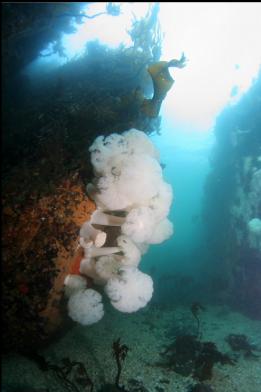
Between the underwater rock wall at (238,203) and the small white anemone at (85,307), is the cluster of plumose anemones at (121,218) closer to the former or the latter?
the small white anemone at (85,307)

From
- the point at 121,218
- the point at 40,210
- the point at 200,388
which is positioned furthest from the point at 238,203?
A: the point at 40,210

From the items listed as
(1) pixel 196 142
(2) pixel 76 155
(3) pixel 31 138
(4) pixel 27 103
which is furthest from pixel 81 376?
(1) pixel 196 142

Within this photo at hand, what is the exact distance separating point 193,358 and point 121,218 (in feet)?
15.3

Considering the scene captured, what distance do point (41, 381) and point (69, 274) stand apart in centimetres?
173

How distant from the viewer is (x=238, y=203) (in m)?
15.7

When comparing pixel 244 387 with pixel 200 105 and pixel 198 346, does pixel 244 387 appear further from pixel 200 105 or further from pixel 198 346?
pixel 200 105

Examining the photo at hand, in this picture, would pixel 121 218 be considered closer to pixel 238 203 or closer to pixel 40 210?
pixel 40 210

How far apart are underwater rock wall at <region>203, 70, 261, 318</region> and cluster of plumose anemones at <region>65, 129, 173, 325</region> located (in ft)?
32.7

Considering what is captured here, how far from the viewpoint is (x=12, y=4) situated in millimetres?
5949

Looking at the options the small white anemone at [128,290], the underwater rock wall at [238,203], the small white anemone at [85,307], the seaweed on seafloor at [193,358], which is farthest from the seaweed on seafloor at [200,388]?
the underwater rock wall at [238,203]

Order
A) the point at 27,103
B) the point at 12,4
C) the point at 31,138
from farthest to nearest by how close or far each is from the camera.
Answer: the point at 27,103 < the point at 12,4 < the point at 31,138

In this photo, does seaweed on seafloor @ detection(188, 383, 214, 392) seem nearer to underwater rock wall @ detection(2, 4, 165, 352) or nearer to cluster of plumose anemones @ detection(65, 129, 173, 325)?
cluster of plumose anemones @ detection(65, 129, 173, 325)

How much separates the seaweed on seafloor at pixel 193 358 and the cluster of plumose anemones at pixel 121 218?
324cm

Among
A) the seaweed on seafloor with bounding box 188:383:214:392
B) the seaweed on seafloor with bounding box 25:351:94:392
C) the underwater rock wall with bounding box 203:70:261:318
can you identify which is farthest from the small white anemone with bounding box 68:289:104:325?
the underwater rock wall with bounding box 203:70:261:318
